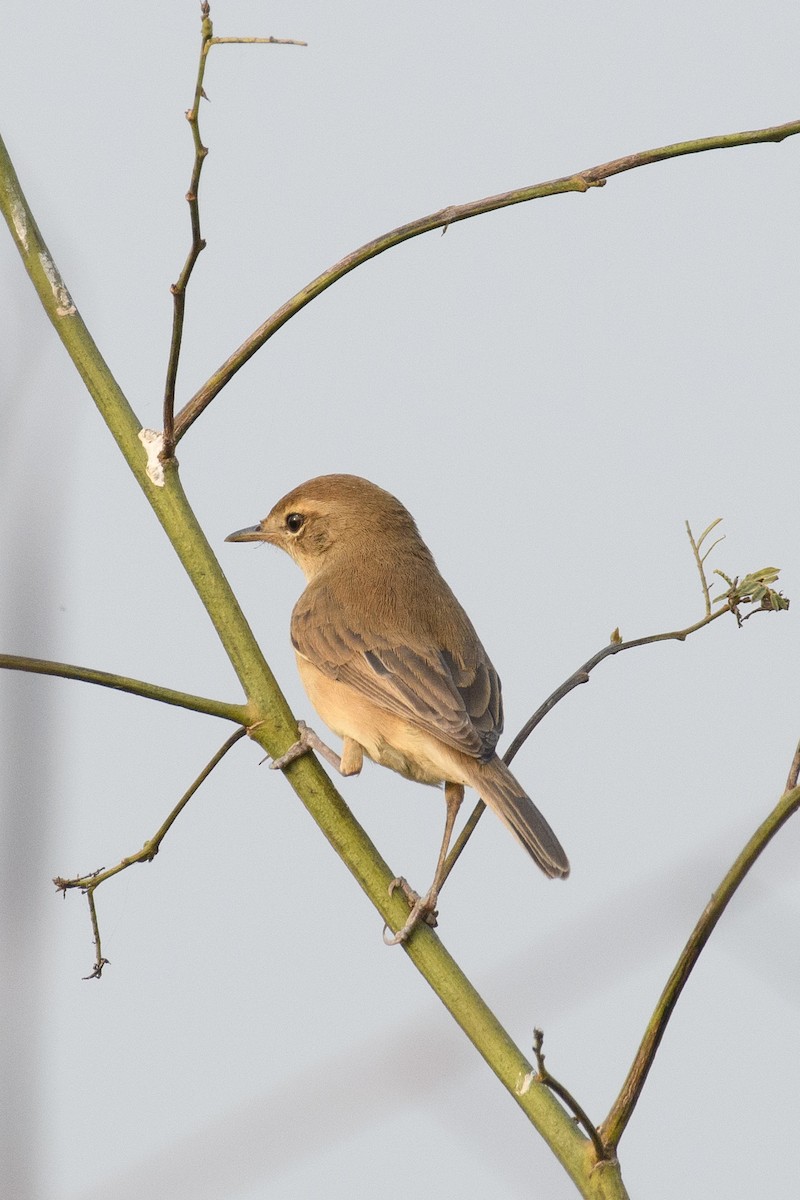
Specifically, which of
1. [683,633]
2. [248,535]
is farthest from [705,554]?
[248,535]

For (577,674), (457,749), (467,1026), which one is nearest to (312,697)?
(457,749)

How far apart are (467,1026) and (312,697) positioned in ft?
9.10

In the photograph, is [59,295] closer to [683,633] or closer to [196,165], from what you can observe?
[196,165]

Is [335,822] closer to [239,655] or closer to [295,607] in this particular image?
[239,655]

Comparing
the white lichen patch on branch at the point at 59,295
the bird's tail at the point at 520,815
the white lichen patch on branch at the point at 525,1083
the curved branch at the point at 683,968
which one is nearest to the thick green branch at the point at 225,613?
the white lichen patch on branch at the point at 59,295

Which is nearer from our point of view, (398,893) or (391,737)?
(398,893)

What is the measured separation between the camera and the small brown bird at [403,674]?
4613 millimetres

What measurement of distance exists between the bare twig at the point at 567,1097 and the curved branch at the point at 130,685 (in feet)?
3.34

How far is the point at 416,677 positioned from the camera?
5.06 metres

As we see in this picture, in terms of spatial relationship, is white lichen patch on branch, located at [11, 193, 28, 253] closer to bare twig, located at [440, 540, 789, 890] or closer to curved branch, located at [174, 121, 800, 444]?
curved branch, located at [174, 121, 800, 444]

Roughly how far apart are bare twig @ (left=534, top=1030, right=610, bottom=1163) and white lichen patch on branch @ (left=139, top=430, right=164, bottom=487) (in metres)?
1.59

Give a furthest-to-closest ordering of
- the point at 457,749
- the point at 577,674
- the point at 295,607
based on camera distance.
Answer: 1. the point at 295,607
2. the point at 457,749
3. the point at 577,674

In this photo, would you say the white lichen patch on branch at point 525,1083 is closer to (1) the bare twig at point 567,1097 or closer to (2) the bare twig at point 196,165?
(1) the bare twig at point 567,1097

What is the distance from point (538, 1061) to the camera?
2213mm
